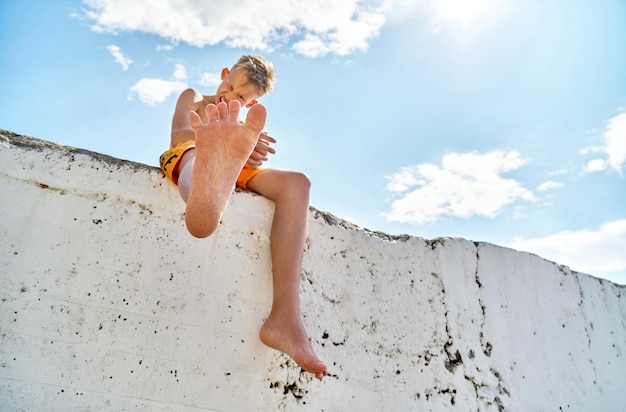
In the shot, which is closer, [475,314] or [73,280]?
[73,280]

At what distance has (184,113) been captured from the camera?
5.23 feet

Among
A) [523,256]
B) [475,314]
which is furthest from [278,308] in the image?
[523,256]

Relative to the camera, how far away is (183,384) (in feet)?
3.60

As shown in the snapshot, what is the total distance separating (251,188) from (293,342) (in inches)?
20.1

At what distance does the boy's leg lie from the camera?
1.08 meters

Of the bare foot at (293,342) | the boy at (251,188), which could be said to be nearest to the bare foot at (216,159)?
the boy at (251,188)

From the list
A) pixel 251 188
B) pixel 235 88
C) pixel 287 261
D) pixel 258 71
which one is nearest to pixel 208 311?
pixel 287 261

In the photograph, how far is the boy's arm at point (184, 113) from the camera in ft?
4.89

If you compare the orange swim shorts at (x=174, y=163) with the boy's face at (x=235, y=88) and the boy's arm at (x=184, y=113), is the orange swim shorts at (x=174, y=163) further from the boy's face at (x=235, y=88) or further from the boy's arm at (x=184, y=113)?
the boy's face at (x=235, y=88)

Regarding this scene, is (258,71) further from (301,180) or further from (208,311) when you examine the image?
(208,311)

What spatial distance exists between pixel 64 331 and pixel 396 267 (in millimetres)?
1015

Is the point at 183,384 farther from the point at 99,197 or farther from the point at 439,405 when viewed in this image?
the point at 439,405

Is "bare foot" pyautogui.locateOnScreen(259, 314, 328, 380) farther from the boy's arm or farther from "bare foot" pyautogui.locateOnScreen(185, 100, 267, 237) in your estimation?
the boy's arm

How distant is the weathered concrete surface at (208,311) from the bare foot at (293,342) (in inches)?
3.5
